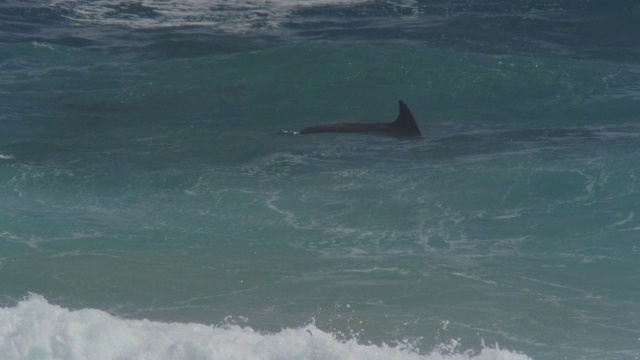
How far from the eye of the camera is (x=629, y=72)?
28.7 metres

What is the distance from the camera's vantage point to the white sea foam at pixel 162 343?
11.6 m

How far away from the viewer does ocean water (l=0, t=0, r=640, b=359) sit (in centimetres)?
1254

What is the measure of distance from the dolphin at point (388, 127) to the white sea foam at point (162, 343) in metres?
10.4

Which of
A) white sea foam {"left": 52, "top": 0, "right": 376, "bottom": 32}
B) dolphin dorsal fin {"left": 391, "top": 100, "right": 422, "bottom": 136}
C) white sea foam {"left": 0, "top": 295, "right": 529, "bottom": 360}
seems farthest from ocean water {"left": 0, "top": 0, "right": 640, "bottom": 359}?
white sea foam {"left": 52, "top": 0, "right": 376, "bottom": 32}

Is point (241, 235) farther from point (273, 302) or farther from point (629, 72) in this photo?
point (629, 72)

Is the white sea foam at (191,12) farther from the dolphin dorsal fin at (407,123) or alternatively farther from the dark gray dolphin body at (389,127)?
the dolphin dorsal fin at (407,123)

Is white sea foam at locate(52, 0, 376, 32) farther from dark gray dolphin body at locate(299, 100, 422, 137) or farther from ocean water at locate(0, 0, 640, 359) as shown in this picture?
dark gray dolphin body at locate(299, 100, 422, 137)

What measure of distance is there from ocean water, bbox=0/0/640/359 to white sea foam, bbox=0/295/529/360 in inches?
1.3

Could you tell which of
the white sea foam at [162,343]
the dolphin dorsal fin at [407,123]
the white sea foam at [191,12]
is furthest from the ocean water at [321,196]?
the white sea foam at [191,12]

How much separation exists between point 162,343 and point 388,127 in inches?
452

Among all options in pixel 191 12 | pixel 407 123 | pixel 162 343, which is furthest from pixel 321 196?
pixel 191 12

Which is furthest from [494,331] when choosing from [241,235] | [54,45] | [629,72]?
[54,45]

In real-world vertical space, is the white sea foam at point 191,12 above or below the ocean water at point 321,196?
above

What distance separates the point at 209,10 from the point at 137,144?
1712 centimetres
